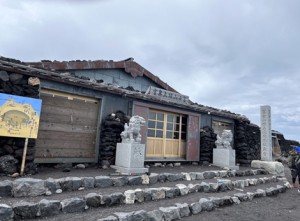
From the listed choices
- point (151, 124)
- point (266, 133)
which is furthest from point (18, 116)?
point (266, 133)

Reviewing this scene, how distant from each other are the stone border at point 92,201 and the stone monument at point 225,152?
3.23 metres

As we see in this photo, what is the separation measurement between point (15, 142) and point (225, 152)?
8553mm

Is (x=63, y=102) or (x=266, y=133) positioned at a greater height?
(x=63, y=102)

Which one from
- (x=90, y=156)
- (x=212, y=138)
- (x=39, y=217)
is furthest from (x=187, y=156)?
(x=39, y=217)

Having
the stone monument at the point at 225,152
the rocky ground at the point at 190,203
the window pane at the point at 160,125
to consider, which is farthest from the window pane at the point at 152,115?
the stone monument at the point at 225,152

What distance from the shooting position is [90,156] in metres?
7.93

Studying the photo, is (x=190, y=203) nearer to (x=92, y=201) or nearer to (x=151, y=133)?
(x=92, y=201)

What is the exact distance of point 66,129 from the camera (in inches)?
294

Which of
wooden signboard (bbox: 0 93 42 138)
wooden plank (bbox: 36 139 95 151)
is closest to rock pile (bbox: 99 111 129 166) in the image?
wooden plank (bbox: 36 139 95 151)

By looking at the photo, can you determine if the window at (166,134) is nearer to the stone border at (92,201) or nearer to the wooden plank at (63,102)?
the wooden plank at (63,102)

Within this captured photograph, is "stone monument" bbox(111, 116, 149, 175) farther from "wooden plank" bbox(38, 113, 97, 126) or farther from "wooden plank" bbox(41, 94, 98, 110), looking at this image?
"wooden plank" bbox(41, 94, 98, 110)

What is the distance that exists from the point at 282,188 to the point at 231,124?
5.32 metres

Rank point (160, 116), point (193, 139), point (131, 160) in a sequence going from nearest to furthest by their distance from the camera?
point (131, 160) → point (160, 116) → point (193, 139)

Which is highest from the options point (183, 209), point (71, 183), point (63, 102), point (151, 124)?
point (63, 102)
